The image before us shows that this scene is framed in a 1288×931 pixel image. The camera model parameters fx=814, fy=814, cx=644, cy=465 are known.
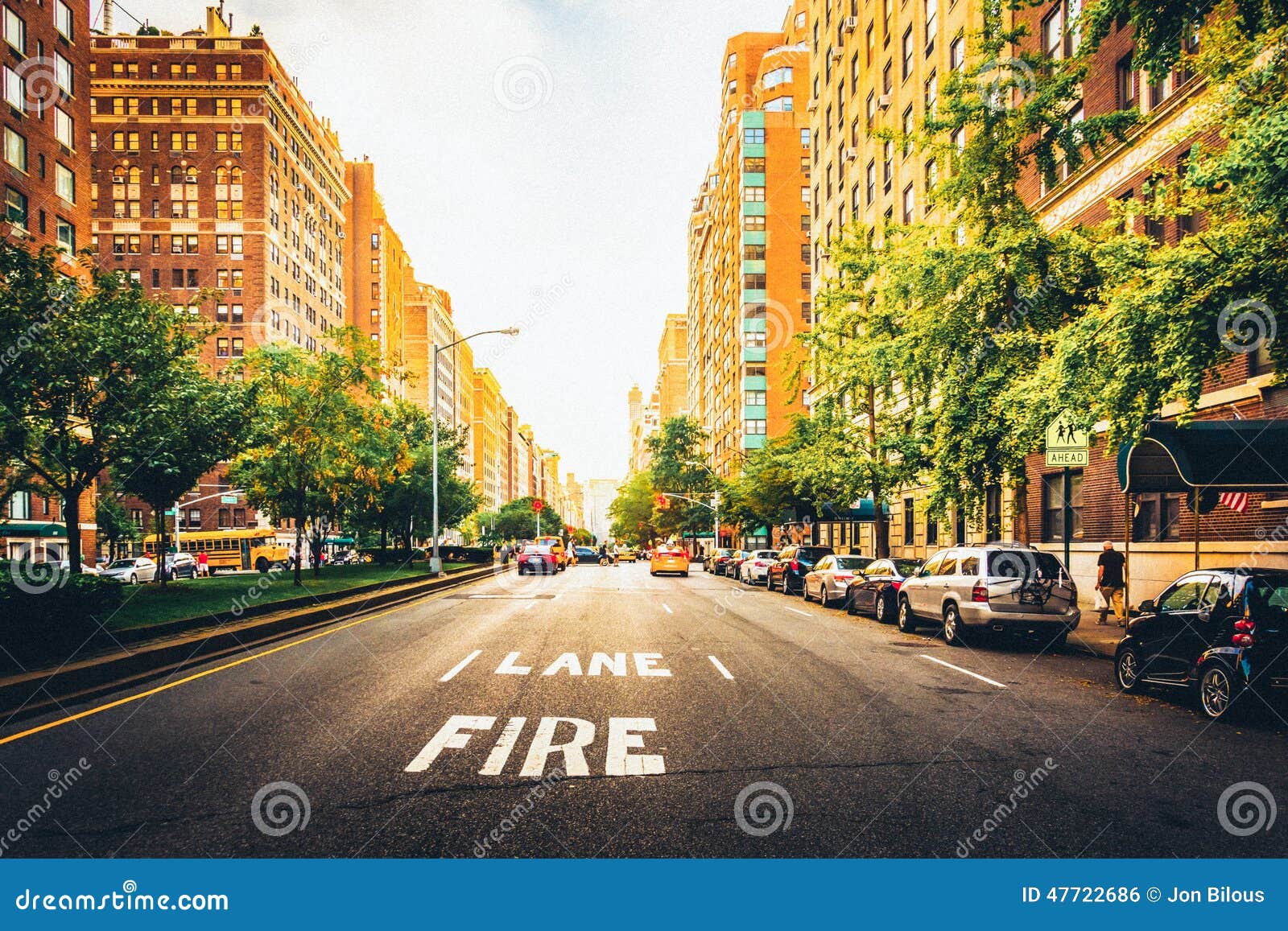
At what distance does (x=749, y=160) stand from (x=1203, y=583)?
7637cm

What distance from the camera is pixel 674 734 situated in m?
7.20

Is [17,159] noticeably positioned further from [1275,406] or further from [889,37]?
[1275,406]

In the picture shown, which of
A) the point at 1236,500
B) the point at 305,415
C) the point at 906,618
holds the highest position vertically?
the point at 305,415

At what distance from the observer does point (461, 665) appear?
1127 cm

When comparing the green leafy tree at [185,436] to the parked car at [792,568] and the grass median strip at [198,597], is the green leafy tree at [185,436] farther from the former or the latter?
the parked car at [792,568]

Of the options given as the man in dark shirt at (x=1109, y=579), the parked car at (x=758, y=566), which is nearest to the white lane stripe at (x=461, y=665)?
→ the man in dark shirt at (x=1109, y=579)

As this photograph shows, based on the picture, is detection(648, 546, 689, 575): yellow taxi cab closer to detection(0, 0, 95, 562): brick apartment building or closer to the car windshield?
the car windshield

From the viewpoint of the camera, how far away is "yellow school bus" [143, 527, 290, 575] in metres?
55.8

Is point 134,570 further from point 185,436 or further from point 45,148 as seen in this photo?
point 185,436

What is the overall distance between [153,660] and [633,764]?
8063 millimetres

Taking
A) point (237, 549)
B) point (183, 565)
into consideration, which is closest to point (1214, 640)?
point (183, 565)

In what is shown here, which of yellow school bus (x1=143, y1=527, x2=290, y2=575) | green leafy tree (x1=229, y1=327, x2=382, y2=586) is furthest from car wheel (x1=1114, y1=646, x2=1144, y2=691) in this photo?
yellow school bus (x1=143, y1=527, x2=290, y2=575)

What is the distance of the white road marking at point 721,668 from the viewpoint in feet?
34.6

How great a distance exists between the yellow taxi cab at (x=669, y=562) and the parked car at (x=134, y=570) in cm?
2472
